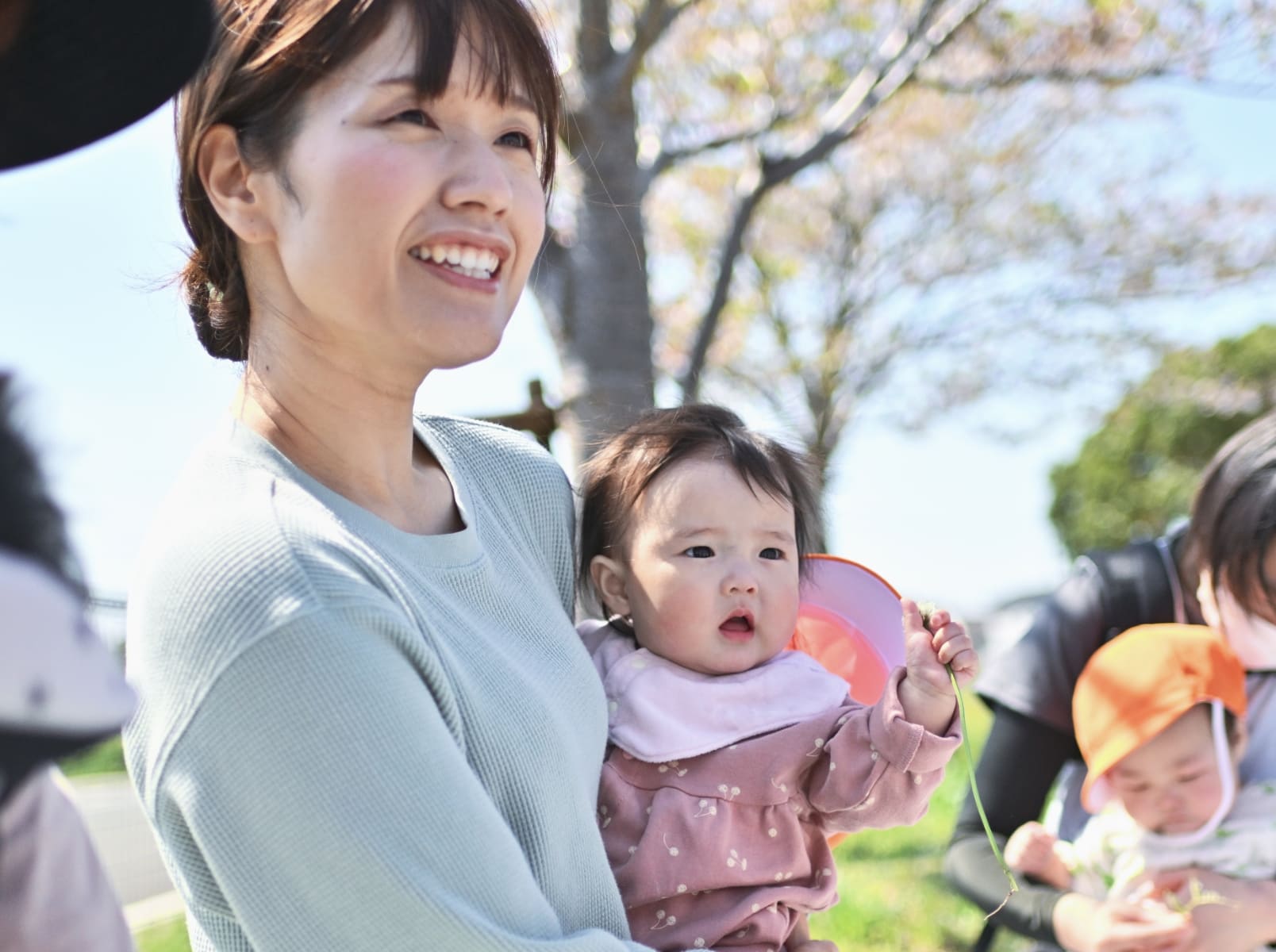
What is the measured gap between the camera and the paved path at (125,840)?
6.87 m

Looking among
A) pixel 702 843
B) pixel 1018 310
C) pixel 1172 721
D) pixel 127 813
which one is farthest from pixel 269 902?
pixel 1018 310

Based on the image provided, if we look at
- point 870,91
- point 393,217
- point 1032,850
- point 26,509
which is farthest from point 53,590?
point 870,91

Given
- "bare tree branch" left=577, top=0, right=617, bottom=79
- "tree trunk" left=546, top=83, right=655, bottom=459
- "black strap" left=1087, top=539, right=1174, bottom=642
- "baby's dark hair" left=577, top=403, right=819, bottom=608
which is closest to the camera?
"baby's dark hair" left=577, top=403, right=819, bottom=608

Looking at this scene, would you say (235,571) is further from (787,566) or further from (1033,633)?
(1033,633)

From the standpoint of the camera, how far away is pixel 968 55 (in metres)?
7.49

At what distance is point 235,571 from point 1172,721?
1.91 metres

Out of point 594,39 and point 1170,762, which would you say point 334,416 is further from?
point 594,39

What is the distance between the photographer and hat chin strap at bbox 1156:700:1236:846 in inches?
95.2

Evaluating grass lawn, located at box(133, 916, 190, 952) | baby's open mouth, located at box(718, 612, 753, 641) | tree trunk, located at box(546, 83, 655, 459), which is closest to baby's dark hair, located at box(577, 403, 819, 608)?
baby's open mouth, located at box(718, 612, 753, 641)

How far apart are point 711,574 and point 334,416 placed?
2.05 feet

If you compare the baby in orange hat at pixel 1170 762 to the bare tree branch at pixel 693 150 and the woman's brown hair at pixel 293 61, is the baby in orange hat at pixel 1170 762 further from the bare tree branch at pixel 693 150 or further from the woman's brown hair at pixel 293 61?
the bare tree branch at pixel 693 150

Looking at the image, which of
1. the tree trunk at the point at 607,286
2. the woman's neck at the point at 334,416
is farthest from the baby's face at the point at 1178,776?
the tree trunk at the point at 607,286

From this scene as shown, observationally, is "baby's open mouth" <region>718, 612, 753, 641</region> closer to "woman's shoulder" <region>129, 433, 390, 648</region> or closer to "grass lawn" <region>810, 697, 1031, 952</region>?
"woman's shoulder" <region>129, 433, 390, 648</region>

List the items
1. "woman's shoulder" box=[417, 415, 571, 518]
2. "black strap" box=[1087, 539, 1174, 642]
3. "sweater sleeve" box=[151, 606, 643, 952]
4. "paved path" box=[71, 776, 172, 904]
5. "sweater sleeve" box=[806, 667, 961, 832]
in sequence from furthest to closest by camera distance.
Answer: "paved path" box=[71, 776, 172, 904] < "black strap" box=[1087, 539, 1174, 642] < "woman's shoulder" box=[417, 415, 571, 518] < "sweater sleeve" box=[806, 667, 961, 832] < "sweater sleeve" box=[151, 606, 643, 952]
